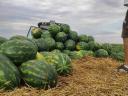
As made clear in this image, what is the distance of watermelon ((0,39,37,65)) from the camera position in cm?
643

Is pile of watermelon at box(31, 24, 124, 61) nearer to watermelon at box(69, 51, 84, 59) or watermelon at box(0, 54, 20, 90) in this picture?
watermelon at box(69, 51, 84, 59)

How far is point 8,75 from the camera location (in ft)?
19.2

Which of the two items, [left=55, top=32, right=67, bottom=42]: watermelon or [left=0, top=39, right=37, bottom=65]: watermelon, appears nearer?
[left=0, top=39, right=37, bottom=65]: watermelon

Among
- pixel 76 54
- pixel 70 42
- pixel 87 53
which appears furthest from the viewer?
pixel 87 53

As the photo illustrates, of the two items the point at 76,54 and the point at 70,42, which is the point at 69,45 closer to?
the point at 70,42

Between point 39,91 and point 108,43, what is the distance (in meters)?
9.34

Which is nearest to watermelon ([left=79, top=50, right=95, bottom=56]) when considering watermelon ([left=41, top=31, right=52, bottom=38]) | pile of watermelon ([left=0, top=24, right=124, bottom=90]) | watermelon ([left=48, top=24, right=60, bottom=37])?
watermelon ([left=48, top=24, right=60, bottom=37])

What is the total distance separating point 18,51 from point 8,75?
73 centimetres

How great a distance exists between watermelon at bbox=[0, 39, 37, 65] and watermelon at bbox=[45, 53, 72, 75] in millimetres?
624

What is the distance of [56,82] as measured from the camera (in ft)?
20.7

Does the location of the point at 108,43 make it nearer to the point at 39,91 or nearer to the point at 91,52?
the point at 91,52

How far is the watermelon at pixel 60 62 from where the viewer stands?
7.20 m

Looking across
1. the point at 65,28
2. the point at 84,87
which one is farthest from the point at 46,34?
the point at 84,87

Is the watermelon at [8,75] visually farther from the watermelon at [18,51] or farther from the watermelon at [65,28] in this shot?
the watermelon at [65,28]
